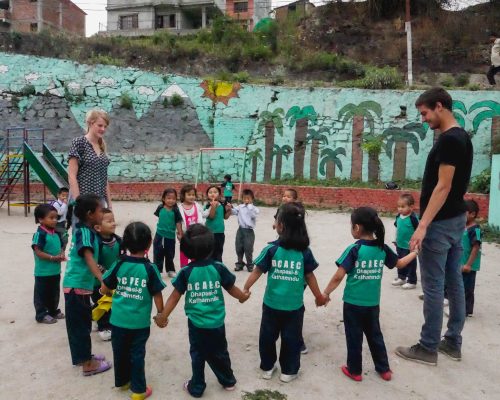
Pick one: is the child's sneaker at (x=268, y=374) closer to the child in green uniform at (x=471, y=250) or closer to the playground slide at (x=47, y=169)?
the child in green uniform at (x=471, y=250)

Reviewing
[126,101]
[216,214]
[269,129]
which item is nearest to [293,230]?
[216,214]

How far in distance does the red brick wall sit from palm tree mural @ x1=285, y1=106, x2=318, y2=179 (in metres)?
1.49

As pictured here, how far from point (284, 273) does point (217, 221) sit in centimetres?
251

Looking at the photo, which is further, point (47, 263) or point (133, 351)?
point (47, 263)

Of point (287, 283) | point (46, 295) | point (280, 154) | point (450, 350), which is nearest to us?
point (287, 283)

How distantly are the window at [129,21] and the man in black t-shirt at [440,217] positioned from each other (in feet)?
115

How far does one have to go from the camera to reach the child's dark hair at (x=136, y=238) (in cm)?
254

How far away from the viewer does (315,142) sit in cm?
1309

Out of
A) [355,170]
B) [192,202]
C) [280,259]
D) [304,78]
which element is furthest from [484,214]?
[304,78]

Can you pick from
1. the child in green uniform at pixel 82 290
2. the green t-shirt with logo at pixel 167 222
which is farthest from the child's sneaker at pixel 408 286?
the child in green uniform at pixel 82 290

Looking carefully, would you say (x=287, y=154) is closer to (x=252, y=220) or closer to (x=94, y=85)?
(x=94, y=85)

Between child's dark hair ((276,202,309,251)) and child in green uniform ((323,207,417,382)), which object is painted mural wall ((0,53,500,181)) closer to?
child in green uniform ((323,207,417,382))

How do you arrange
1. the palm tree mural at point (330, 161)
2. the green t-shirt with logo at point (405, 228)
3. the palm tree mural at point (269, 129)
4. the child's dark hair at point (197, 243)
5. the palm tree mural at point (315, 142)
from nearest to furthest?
the child's dark hair at point (197, 243), the green t-shirt with logo at point (405, 228), the palm tree mural at point (330, 161), the palm tree mural at point (315, 142), the palm tree mural at point (269, 129)

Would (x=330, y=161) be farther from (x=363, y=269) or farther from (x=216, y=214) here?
(x=363, y=269)
